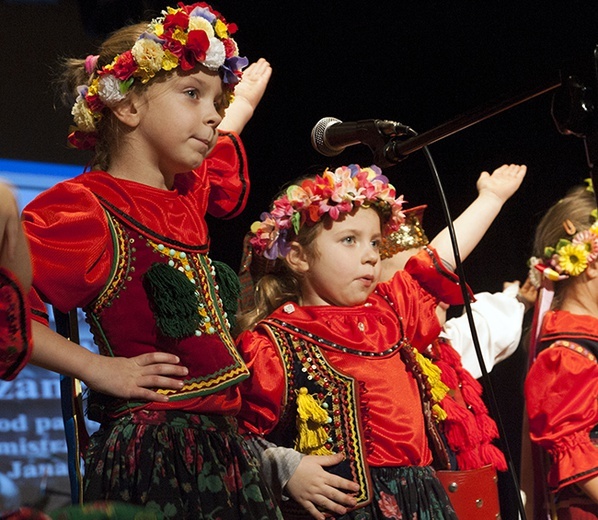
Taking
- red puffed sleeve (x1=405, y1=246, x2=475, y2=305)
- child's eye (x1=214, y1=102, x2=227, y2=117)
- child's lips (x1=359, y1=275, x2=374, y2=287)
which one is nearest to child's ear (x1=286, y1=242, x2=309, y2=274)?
child's lips (x1=359, y1=275, x2=374, y2=287)

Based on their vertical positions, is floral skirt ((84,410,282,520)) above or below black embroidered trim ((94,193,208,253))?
below

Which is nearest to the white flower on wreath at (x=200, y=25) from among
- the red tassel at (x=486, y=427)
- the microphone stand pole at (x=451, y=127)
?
the microphone stand pole at (x=451, y=127)

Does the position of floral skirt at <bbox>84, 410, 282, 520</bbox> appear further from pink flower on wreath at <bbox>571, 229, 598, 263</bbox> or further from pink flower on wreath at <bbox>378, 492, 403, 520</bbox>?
pink flower on wreath at <bbox>571, 229, 598, 263</bbox>

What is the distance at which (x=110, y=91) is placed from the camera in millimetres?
1765

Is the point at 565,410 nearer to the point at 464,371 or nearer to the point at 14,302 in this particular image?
the point at 464,371

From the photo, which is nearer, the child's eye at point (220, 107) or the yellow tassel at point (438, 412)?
the child's eye at point (220, 107)

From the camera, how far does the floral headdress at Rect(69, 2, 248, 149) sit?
1753 mm

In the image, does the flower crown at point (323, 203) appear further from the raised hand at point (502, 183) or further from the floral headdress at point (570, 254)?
the floral headdress at point (570, 254)

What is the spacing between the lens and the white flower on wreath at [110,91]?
176 cm

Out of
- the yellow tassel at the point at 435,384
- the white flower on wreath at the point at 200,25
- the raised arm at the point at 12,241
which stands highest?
the white flower on wreath at the point at 200,25

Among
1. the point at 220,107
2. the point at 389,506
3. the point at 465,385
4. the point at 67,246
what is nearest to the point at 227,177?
the point at 220,107

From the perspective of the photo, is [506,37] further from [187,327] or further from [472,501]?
[187,327]

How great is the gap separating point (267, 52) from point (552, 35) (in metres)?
1.03

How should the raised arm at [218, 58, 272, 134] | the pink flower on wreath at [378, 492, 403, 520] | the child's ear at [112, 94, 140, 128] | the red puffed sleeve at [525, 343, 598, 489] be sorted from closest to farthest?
1. the child's ear at [112, 94, 140, 128]
2. the pink flower on wreath at [378, 492, 403, 520]
3. the raised arm at [218, 58, 272, 134]
4. the red puffed sleeve at [525, 343, 598, 489]
